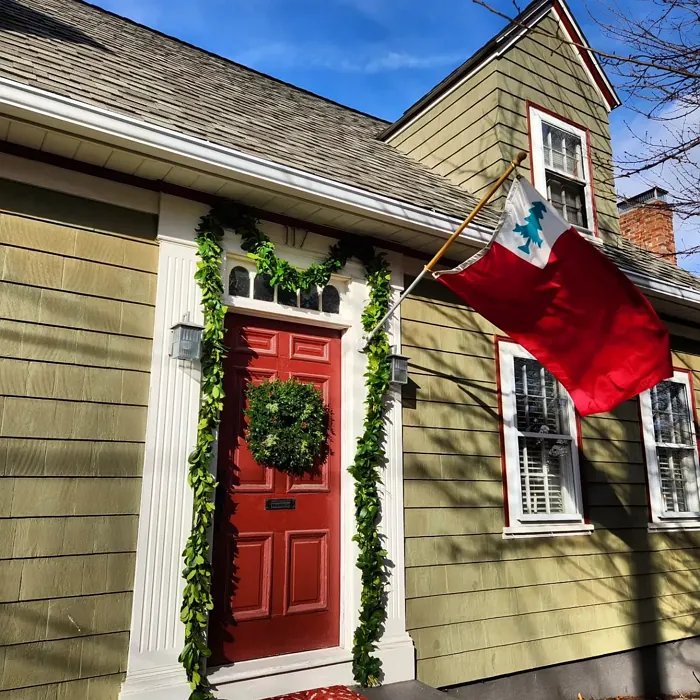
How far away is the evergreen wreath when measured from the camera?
165 inches

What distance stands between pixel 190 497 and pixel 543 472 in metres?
3.32

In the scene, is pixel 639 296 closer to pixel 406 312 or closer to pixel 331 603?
pixel 406 312

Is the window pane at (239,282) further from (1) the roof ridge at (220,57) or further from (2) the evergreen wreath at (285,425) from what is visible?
(1) the roof ridge at (220,57)

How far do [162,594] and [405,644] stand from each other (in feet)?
5.95

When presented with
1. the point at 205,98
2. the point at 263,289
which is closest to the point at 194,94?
the point at 205,98

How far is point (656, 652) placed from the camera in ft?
20.0

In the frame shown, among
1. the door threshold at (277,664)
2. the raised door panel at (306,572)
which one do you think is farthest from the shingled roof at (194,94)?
the door threshold at (277,664)

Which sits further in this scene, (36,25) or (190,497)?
(36,25)

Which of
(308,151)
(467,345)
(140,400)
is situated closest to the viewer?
(140,400)

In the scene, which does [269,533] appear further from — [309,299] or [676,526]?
[676,526]

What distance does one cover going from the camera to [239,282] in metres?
4.39

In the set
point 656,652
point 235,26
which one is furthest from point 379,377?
point 656,652

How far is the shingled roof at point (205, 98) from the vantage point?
400 centimetres

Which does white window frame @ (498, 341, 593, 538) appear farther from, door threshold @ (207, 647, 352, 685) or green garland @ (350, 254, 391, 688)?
door threshold @ (207, 647, 352, 685)
